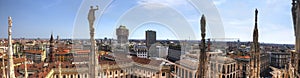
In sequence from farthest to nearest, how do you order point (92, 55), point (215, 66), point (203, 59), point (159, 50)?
point (159, 50) < point (215, 66) < point (92, 55) < point (203, 59)

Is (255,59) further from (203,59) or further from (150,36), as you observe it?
(150,36)

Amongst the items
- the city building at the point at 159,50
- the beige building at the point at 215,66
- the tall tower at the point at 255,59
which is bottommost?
the beige building at the point at 215,66

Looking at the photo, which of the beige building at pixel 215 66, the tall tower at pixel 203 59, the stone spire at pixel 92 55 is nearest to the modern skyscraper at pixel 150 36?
the beige building at pixel 215 66

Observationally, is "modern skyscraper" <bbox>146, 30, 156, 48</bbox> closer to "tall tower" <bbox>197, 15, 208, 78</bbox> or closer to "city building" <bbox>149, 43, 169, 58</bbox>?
"city building" <bbox>149, 43, 169, 58</bbox>

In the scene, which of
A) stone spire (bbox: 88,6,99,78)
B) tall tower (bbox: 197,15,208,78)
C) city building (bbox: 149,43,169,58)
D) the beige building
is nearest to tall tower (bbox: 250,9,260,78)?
tall tower (bbox: 197,15,208,78)

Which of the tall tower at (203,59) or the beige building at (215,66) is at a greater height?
the tall tower at (203,59)

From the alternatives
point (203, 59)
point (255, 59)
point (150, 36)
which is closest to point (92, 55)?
point (203, 59)

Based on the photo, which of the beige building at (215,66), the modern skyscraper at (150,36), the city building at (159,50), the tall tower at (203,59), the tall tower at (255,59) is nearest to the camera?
the tall tower at (203,59)

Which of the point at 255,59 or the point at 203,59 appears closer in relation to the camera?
the point at 203,59

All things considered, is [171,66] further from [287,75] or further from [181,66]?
[287,75]

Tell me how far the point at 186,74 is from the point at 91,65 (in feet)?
62.3

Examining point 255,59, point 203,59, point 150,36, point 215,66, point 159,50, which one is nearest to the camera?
point 203,59

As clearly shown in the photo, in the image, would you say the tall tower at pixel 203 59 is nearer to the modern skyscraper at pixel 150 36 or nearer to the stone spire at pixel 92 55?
the stone spire at pixel 92 55

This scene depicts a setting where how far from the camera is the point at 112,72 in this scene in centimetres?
2328
